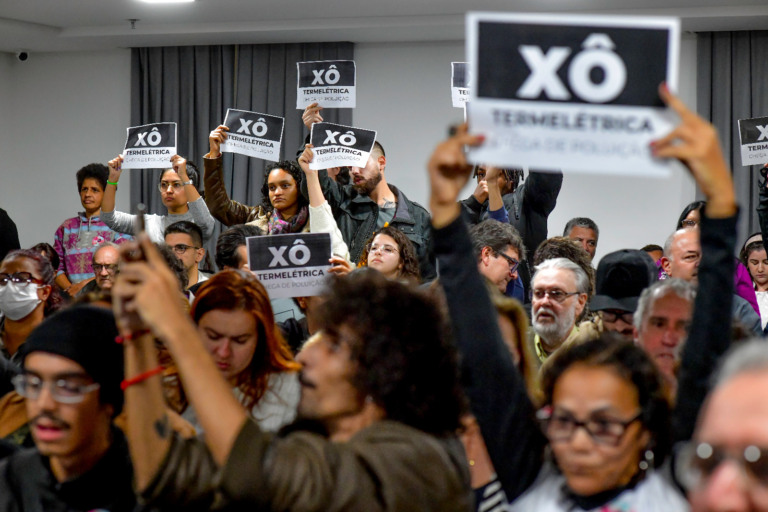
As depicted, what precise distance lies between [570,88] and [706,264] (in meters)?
0.39

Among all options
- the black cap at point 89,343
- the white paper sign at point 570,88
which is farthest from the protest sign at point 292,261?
the white paper sign at point 570,88

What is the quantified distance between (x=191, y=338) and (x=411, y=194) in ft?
24.1

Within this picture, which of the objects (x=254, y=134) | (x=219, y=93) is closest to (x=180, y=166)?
(x=254, y=134)

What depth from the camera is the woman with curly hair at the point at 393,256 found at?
4.13 m

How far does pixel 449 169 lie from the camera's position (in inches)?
67.0

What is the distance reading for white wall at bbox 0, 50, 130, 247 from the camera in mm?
9351

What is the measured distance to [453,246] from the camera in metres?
1.79

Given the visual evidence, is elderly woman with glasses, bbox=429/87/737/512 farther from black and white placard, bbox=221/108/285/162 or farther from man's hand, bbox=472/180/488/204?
black and white placard, bbox=221/108/285/162

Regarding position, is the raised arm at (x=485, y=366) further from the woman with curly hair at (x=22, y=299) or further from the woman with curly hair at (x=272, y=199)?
the woman with curly hair at (x=272, y=199)

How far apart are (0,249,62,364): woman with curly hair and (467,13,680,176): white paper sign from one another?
2315 millimetres

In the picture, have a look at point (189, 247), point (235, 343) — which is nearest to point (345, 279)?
point (235, 343)

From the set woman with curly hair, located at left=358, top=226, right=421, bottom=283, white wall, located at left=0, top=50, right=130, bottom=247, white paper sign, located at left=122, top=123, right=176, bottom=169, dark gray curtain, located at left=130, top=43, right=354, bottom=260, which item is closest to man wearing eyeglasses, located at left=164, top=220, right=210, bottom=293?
white paper sign, located at left=122, top=123, right=176, bottom=169

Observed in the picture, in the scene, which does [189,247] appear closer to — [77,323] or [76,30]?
[77,323]

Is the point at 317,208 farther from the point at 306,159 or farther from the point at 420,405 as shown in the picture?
the point at 420,405
